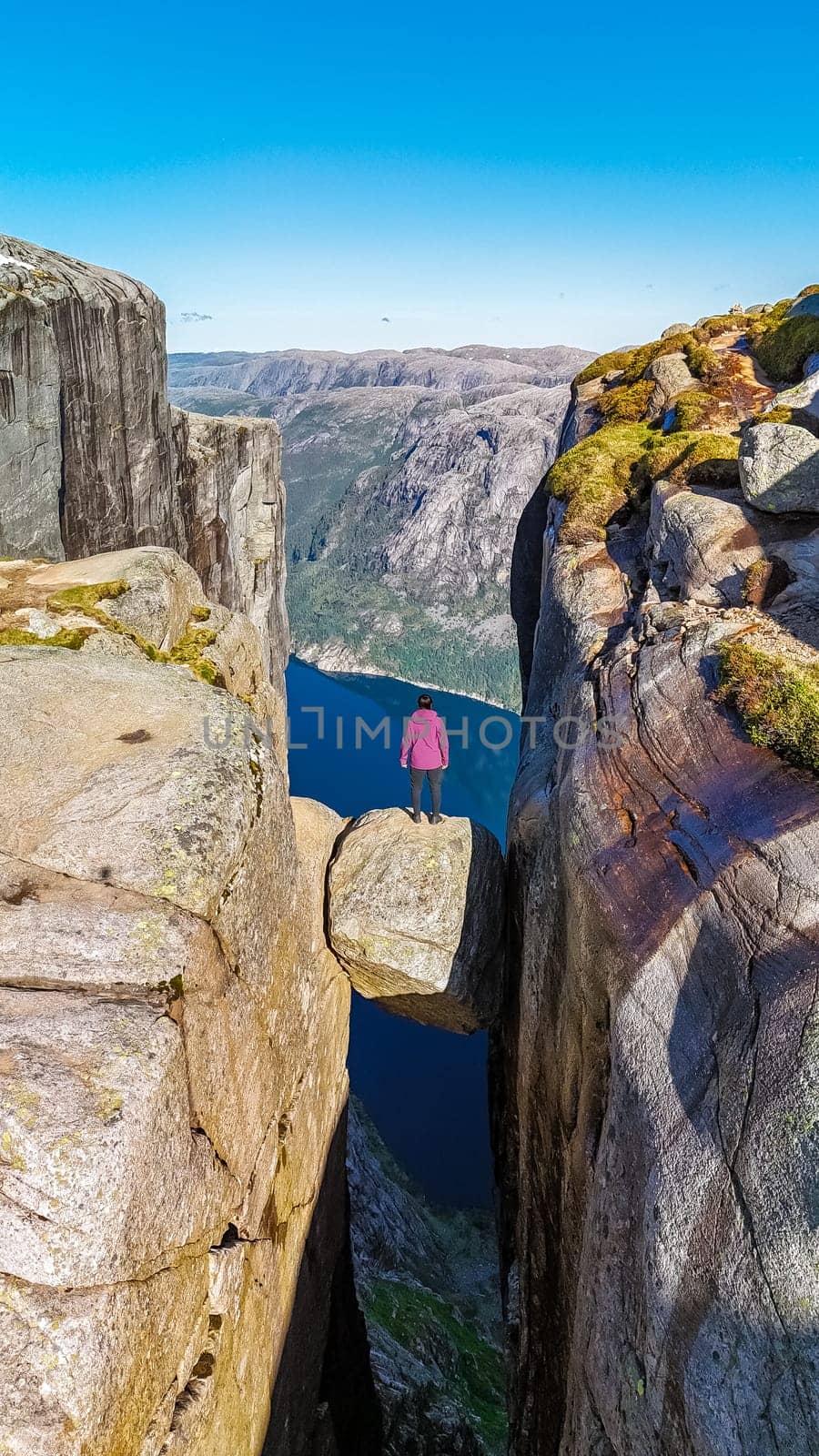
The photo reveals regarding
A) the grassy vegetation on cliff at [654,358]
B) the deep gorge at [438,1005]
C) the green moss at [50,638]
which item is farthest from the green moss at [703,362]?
the green moss at [50,638]

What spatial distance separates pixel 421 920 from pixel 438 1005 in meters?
2.17

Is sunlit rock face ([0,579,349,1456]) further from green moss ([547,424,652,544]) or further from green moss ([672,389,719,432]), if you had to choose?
green moss ([672,389,719,432])

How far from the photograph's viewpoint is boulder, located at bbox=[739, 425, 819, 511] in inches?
712

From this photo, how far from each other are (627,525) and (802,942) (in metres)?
18.5

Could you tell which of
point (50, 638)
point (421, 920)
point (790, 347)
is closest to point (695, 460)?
point (790, 347)

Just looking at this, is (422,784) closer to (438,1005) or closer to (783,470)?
(438,1005)

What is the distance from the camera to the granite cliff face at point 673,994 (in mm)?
6703

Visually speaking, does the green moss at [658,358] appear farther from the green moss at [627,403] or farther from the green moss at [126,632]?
the green moss at [126,632]

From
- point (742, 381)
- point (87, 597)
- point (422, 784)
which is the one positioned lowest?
point (422, 784)

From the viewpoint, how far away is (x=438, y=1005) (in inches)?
650

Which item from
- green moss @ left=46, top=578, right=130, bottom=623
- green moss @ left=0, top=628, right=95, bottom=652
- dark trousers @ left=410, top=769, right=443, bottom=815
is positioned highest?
green moss @ left=46, top=578, right=130, bottom=623

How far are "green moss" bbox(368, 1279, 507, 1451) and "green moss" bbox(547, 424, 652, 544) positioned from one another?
29.4 metres

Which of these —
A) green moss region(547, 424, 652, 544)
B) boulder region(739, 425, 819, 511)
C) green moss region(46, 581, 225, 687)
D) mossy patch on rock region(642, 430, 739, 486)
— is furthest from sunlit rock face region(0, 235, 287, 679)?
boulder region(739, 425, 819, 511)

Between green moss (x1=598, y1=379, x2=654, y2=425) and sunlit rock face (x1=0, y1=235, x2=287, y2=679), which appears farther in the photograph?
green moss (x1=598, y1=379, x2=654, y2=425)
